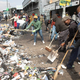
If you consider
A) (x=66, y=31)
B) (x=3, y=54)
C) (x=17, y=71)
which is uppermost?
(x=66, y=31)

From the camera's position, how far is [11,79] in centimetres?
310

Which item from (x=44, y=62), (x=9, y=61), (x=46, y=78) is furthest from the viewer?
(x=44, y=62)

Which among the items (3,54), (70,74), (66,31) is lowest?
(70,74)

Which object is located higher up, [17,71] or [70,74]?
[17,71]

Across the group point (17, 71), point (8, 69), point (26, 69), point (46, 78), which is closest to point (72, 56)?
point (46, 78)

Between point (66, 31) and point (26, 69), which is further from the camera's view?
point (66, 31)

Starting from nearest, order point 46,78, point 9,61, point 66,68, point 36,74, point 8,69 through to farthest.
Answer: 1. point 46,78
2. point 36,74
3. point 8,69
4. point 66,68
5. point 9,61

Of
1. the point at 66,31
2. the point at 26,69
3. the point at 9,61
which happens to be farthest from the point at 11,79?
the point at 66,31

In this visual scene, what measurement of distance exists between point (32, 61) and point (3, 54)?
123 cm

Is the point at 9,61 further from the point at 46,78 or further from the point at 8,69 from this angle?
the point at 46,78

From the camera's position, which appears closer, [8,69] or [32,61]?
[8,69]

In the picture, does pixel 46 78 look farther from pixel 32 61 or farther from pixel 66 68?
pixel 32 61

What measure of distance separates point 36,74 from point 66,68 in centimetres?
117

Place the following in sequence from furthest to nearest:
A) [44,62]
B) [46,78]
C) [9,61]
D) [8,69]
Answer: [44,62] → [9,61] → [8,69] → [46,78]
